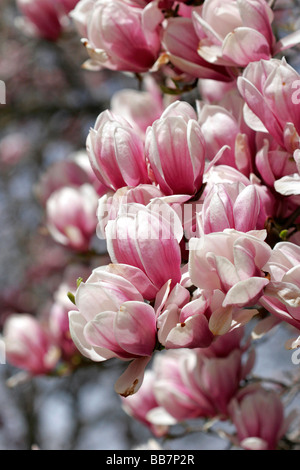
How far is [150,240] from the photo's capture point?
0.70 meters

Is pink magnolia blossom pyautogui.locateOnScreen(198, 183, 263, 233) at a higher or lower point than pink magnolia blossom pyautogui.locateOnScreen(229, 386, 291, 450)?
higher

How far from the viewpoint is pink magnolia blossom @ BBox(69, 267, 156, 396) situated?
0.69m

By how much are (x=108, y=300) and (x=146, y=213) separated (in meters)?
0.10

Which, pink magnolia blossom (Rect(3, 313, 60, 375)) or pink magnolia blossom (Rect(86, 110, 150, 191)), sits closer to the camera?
pink magnolia blossom (Rect(86, 110, 150, 191))

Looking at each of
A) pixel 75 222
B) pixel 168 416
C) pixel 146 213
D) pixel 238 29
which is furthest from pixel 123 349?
pixel 75 222

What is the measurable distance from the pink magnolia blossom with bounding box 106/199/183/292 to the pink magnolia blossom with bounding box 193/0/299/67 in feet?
0.87

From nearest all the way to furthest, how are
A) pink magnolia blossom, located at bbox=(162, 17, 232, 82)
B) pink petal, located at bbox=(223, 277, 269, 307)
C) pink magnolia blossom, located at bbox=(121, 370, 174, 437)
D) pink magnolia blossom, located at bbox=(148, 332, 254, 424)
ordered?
pink petal, located at bbox=(223, 277, 269, 307), pink magnolia blossom, located at bbox=(162, 17, 232, 82), pink magnolia blossom, located at bbox=(148, 332, 254, 424), pink magnolia blossom, located at bbox=(121, 370, 174, 437)

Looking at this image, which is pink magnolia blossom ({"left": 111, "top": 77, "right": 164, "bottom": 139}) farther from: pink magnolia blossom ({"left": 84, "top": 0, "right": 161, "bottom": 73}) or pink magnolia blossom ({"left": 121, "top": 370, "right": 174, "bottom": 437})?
pink magnolia blossom ({"left": 121, "top": 370, "right": 174, "bottom": 437})

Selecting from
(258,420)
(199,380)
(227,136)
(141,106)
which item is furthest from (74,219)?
(227,136)

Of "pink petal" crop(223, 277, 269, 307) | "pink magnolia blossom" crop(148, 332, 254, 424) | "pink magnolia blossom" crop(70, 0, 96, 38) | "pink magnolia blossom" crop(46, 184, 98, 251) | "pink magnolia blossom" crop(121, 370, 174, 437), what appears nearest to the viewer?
"pink petal" crop(223, 277, 269, 307)

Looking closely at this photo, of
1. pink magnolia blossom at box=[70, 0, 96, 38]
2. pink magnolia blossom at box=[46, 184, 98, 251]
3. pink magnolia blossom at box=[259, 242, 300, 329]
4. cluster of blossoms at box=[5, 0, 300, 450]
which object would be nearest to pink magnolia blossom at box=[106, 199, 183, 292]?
cluster of blossoms at box=[5, 0, 300, 450]

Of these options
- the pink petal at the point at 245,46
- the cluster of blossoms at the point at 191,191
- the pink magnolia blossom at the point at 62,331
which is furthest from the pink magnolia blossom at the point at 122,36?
the pink magnolia blossom at the point at 62,331

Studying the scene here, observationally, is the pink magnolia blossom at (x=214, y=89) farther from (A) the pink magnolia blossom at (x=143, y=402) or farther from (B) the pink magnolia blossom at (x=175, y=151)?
(A) the pink magnolia blossom at (x=143, y=402)

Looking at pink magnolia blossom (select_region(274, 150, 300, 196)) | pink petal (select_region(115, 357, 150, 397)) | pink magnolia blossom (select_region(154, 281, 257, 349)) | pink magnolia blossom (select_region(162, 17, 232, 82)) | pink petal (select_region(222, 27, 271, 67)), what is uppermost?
pink petal (select_region(222, 27, 271, 67))
